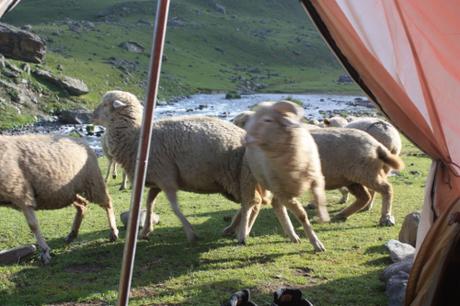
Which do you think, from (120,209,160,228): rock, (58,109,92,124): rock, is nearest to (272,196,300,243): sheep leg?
(120,209,160,228): rock

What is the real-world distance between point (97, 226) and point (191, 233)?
255 centimetres

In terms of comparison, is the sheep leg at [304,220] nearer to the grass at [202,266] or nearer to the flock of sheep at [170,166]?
the flock of sheep at [170,166]

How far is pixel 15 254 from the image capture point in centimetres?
876

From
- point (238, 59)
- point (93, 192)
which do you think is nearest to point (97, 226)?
point (93, 192)

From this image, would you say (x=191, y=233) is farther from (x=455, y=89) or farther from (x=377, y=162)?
(x=455, y=89)

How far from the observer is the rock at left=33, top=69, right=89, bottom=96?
147 feet

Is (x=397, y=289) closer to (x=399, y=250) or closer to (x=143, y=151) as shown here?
(x=399, y=250)

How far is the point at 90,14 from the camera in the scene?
102812mm

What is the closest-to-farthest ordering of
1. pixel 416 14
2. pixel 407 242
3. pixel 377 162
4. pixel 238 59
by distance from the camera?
pixel 416 14 < pixel 407 242 < pixel 377 162 < pixel 238 59

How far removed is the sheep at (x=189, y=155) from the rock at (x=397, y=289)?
9.81 ft

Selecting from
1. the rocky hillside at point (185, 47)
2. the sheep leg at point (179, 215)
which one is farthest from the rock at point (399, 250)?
the rocky hillside at point (185, 47)

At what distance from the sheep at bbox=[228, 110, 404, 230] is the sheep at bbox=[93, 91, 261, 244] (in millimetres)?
1756

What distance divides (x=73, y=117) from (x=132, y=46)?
37154 millimetres

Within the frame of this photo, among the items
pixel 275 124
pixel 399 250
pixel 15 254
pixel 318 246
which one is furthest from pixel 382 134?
pixel 15 254
